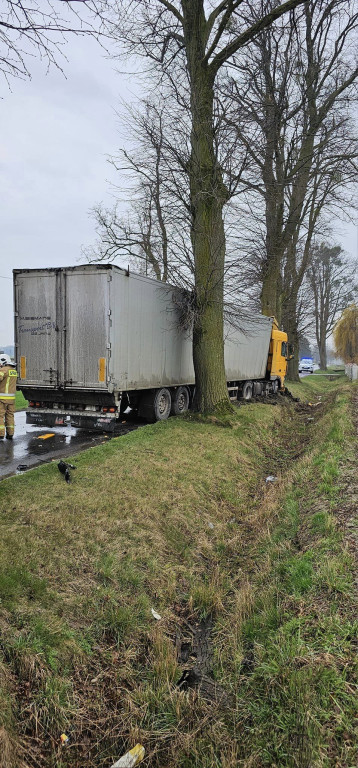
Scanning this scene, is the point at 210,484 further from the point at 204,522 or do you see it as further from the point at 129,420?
the point at 129,420

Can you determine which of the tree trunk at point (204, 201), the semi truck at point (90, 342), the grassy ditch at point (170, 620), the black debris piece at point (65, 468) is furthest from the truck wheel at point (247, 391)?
the black debris piece at point (65, 468)

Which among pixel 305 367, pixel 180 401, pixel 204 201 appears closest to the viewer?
pixel 204 201

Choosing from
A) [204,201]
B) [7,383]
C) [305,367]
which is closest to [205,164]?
[204,201]

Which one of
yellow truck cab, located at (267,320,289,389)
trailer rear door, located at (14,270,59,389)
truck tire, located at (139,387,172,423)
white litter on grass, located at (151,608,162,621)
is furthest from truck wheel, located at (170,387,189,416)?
yellow truck cab, located at (267,320,289,389)

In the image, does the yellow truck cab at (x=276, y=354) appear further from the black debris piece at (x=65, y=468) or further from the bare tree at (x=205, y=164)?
the black debris piece at (x=65, y=468)

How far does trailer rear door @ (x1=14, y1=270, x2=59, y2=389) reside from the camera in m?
8.65

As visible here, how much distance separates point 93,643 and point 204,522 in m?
2.72

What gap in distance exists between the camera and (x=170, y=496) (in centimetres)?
633

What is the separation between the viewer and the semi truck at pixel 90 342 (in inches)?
322

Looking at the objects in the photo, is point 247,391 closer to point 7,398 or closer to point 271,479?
point 271,479

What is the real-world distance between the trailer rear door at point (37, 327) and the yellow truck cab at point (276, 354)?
12.3 metres

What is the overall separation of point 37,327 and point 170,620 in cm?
637

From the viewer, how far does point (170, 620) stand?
4172mm

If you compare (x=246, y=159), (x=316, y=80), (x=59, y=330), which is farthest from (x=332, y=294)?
(x=59, y=330)
